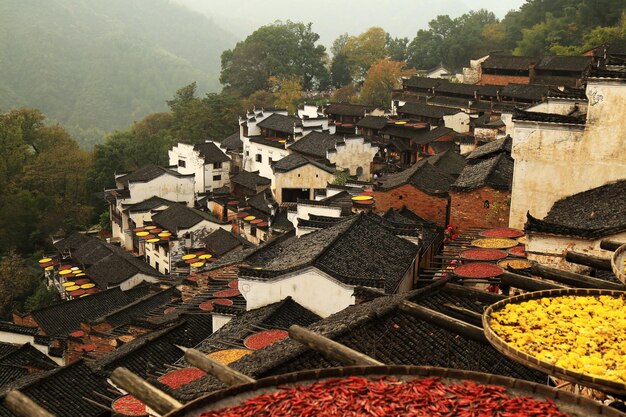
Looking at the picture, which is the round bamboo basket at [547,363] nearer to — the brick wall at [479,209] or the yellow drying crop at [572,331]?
the yellow drying crop at [572,331]

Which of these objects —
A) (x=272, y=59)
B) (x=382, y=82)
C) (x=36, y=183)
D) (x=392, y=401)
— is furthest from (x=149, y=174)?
(x=392, y=401)

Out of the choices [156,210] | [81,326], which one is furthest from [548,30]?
[81,326]

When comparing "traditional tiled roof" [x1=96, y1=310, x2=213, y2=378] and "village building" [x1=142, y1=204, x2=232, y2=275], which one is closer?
"traditional tiled roof" [x1=96, y1=310, x2=213, y2=378]

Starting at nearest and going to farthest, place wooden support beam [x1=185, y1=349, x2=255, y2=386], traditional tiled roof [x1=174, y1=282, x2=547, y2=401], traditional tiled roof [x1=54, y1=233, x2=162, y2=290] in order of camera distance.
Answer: wooden support beam [x1=185, y1=349, x2=255, y2=386], traditional tiled roof [x1=174, y1=282, x2=547, y2=401], traditional tiled roof [x1=54, y1=233, x2=162, y2=290]

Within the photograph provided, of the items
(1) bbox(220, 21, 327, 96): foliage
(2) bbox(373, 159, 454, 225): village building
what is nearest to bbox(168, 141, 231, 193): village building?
(2) bbox(373, 159, 454, 225): village building

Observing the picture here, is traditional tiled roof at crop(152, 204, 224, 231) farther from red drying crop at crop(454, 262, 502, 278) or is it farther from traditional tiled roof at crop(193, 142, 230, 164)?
red drying crop at crop(454, 262, 502, 278)

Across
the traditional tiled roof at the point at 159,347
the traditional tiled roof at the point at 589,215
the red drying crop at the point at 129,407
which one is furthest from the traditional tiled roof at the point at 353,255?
the red drying crop at the point at 129,407

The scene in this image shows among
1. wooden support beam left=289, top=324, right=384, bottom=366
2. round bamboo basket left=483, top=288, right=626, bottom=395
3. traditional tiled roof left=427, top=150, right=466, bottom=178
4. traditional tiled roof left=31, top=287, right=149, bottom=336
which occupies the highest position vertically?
round bamboo basket left=483, top=288, right=626, bottom=395
